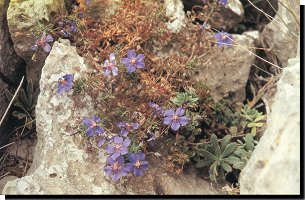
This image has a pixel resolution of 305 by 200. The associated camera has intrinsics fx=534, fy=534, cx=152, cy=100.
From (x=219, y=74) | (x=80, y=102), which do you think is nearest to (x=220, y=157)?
(x=219, y=74)

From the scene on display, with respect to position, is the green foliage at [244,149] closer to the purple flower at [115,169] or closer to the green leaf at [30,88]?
the purple flower at [115,169]

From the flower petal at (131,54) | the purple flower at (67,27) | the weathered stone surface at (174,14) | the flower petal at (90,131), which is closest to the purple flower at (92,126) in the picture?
the flower petal at (90,131)

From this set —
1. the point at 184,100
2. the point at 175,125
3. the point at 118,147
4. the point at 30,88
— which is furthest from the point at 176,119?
the point at 30,88

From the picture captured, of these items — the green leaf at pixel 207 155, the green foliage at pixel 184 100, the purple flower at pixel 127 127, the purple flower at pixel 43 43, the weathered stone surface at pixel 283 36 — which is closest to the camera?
the purple flower at pixel 127 127

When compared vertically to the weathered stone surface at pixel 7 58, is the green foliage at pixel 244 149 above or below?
below

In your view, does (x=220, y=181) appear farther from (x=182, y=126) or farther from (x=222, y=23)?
(x=222, y=23)
